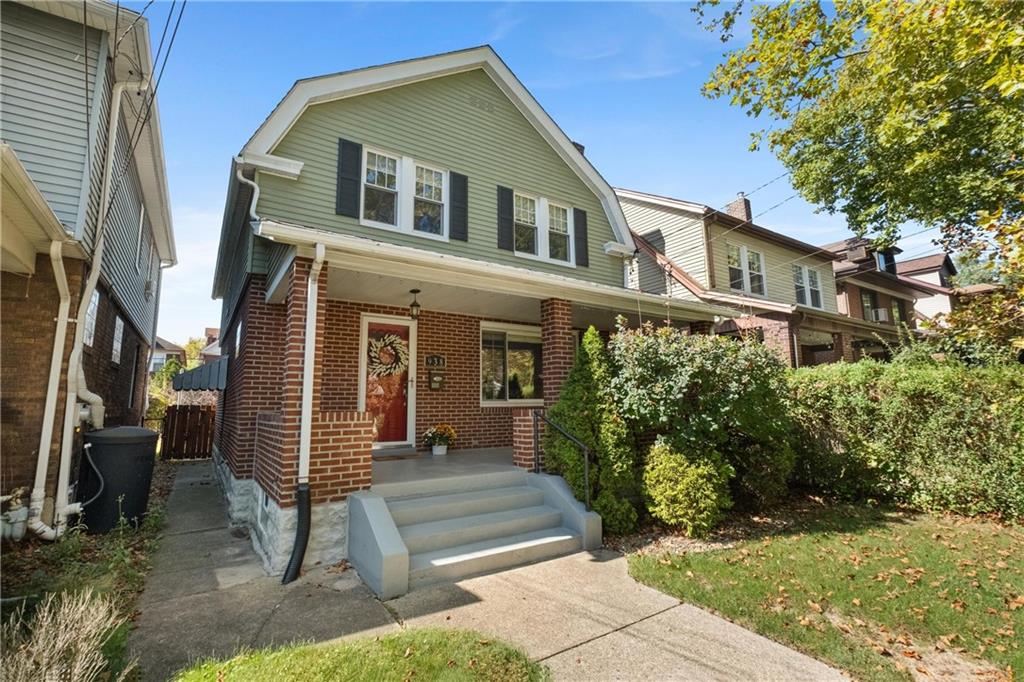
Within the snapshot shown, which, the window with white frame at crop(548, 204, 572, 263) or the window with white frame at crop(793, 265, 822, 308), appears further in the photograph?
the window with white frame at crop(793, 265, 822, 308)

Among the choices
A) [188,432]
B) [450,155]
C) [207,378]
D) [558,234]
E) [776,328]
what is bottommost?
[188,432]

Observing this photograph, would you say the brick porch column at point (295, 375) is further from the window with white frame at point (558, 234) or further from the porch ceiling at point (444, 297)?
the window with white frame at point (558, 234)

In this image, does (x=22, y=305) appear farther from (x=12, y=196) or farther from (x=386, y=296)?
(x=386, y=296)

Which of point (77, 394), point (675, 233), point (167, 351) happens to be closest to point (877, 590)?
point (77, 394)

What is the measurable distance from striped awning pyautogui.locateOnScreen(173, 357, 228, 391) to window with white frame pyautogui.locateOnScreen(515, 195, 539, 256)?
6651mm

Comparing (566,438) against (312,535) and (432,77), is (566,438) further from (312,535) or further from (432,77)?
(432,77)

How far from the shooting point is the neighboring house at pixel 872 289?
66.3ft

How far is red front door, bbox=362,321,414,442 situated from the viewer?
786cm

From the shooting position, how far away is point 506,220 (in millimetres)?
9281

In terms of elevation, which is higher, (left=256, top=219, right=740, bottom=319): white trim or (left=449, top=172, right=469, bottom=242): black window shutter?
(left=449, top=172, right=469, bottom=242): black window shutter

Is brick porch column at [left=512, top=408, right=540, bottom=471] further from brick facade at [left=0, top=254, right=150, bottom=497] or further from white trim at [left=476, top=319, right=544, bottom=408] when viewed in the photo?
brick facade at [left=0, top=254, right=150, bottom=497]

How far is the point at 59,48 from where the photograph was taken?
19.7 feet

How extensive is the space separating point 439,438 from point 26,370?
205 inches

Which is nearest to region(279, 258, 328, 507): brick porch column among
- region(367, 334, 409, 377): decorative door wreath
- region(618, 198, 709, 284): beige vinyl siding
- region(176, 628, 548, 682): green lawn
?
region(176, 628, 548, 682): green lawn
